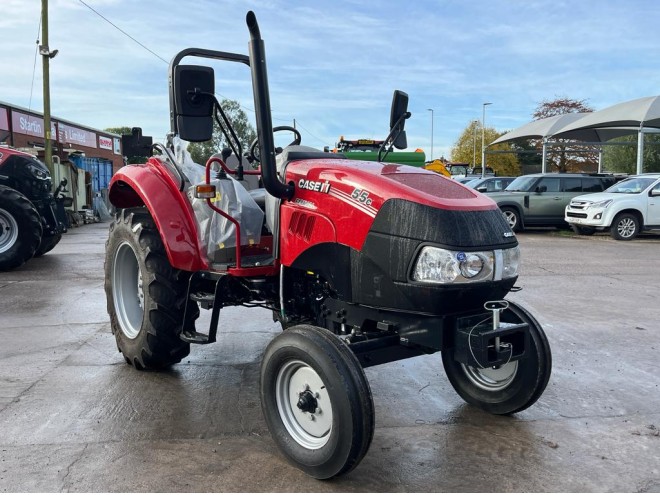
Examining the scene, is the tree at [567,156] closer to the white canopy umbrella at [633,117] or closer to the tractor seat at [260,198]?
the white canopy umbrella at [633,117]

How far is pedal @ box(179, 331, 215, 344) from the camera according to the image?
409 centimetres

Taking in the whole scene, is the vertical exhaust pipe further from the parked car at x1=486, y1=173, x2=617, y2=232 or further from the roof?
the roof

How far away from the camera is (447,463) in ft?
11.0

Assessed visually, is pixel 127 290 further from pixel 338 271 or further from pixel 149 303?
pixel 338 271

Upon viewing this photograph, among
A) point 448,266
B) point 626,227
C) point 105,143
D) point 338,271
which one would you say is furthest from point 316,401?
point 105,143

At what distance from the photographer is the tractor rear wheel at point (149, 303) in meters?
4.39

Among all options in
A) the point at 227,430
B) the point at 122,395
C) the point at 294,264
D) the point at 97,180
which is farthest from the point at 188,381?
the point at 97,180

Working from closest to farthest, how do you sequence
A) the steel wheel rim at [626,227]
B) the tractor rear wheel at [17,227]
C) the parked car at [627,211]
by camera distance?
the tractor rear wheel at [17,227] → the parked car at [627,211] → the steel wheel rim at [626,227]

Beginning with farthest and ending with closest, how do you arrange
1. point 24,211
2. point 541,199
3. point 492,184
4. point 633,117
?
1. point 633,117
2. point 492,184
3. point 541,199
4. point 24,211

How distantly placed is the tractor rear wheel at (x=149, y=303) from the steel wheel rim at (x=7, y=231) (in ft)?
18.1

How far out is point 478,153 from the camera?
176 feet

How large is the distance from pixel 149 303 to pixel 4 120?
74.6 feet

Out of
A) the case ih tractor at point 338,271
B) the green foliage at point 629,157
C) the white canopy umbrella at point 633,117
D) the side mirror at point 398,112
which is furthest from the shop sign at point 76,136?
the side mirror at point 398,112

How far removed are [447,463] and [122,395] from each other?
88.7 inches
